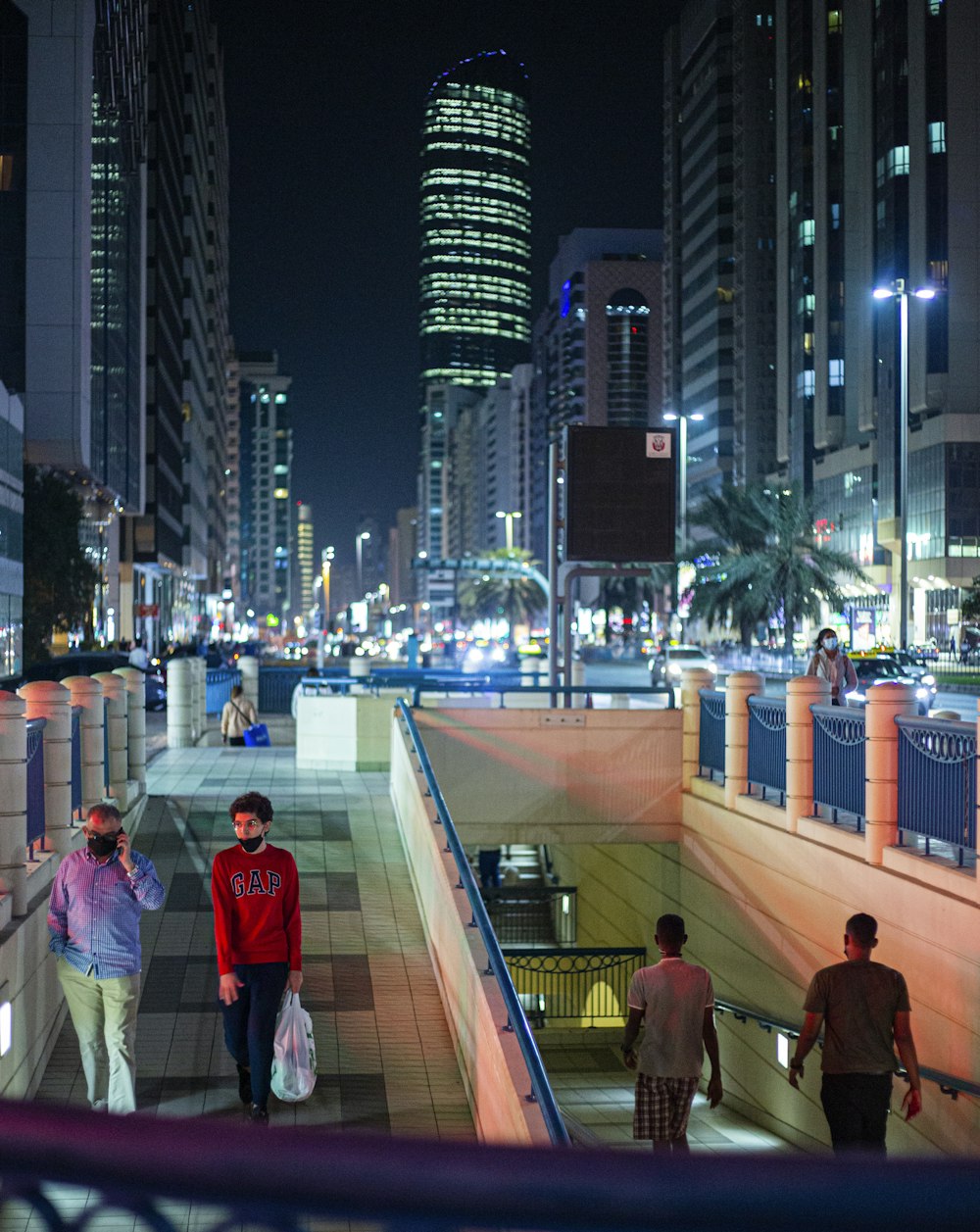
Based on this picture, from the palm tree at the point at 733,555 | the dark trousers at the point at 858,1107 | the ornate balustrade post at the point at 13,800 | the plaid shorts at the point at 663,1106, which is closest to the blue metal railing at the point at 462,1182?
the plaid shorts at the point at 663,1106

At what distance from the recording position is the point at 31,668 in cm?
3394

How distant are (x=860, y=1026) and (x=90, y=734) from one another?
691 cm

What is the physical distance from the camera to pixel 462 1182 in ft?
4.92

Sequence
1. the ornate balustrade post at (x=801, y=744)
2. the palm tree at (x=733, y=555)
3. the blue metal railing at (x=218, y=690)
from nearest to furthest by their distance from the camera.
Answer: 1. the ornate balustrade post at (x=801, y=744)
2. the blue metal railing at (x=218, y=690)
3. the palm tree at (x=733, y=555)

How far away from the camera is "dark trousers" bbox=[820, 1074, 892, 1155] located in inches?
310

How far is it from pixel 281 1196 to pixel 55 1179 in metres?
0.27

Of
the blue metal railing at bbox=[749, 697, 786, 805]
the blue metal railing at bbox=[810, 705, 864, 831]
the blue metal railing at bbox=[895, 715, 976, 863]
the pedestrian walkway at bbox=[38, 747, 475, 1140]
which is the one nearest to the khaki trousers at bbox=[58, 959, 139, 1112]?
the pedestrian walkway at bbox=[38, 747, 475, 1140]

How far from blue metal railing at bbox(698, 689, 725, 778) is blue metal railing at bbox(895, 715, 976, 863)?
565 cm

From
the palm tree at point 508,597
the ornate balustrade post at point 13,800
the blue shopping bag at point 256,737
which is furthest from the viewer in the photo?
the palm tree at point 508,597

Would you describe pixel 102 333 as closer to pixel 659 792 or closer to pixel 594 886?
pixel 594 886

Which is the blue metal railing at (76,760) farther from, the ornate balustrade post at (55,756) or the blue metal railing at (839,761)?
the blue metal railing at (839,761)

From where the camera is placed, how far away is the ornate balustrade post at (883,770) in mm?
12531

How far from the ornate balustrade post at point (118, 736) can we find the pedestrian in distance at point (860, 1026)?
809 centimetres

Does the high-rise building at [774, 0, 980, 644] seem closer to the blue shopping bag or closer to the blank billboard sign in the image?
the blank billboard sign
